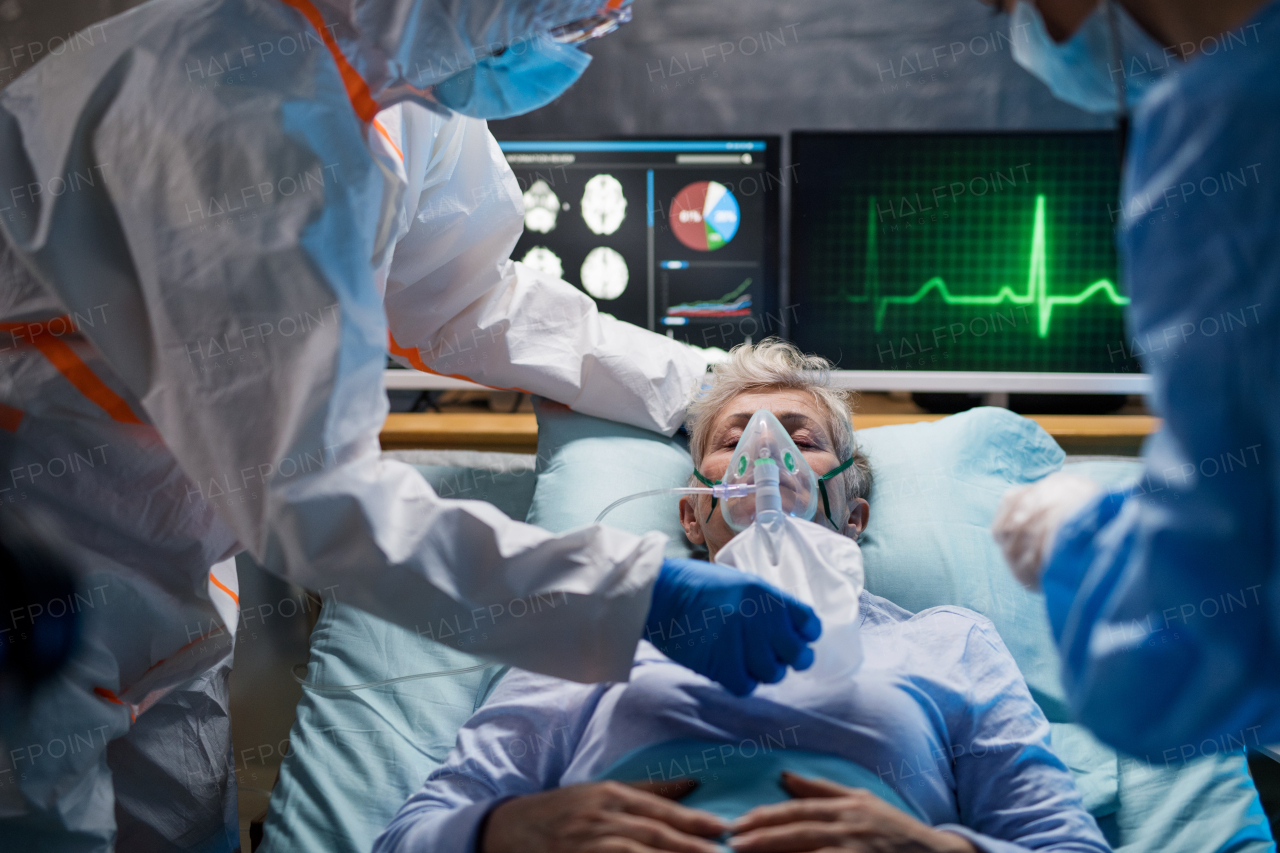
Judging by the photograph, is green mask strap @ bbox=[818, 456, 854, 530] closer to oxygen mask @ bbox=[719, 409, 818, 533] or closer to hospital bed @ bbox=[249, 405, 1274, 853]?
oxygen mask @ bbox=[719, 409, 818, 533]

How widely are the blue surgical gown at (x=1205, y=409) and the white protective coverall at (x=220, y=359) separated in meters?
0.46

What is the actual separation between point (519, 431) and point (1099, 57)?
1.68 meters

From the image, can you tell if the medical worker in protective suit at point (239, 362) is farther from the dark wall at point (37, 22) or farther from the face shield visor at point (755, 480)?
the dark wall at point (37, 22)

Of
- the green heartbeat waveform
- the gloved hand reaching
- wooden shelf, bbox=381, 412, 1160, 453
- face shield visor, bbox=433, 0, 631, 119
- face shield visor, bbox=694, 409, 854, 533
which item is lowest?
wooden shelf, bbox=381, 412, 1160, 453

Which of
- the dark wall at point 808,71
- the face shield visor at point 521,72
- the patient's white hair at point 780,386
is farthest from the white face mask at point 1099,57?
the dark wall at point 808,71

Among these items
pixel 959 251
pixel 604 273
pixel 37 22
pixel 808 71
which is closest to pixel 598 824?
pixel 604 273

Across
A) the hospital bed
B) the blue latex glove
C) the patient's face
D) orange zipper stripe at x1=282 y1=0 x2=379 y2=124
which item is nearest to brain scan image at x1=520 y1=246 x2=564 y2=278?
the hospital bed

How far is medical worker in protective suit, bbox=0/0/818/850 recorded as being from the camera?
0.95m

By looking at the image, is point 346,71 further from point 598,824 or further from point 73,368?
point 598,824

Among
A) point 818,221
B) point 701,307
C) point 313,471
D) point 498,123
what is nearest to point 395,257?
point 313,471

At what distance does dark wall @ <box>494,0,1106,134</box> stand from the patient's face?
54.8 inches

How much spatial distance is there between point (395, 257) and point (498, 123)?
4.76ft

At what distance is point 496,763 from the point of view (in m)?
1.23

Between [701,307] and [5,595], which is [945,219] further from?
[5,595]
